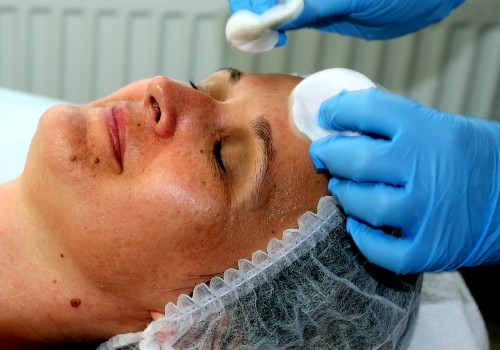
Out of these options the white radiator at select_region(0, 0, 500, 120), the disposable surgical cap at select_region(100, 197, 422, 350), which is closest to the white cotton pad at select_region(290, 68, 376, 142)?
the disposable surgical cap at select_region(100, 197, 422, 350)

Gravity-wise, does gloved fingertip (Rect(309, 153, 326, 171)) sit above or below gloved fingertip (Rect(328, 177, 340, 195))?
above

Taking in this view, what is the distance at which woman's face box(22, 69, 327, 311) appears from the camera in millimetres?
1234

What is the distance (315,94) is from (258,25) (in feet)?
0.78

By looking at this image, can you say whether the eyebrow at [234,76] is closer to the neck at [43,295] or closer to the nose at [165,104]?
the nose at [165,104]

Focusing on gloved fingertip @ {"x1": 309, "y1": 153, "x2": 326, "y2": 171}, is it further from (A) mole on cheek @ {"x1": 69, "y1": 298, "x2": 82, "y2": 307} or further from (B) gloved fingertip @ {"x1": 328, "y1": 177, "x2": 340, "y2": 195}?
(A) mole on cheek @ {"x1": 69, "y1": 298, "x2": 82, "y2": 307}

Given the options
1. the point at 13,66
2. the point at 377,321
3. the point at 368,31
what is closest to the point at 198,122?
the point at 377,321

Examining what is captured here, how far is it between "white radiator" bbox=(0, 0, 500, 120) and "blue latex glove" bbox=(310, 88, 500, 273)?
1.35m

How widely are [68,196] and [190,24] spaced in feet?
4.58

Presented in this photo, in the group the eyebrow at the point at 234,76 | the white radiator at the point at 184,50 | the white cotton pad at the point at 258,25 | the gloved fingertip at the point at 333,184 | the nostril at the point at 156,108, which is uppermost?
the white cotton pad at the point at 258,25

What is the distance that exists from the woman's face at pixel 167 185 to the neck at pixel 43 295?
0.04 m

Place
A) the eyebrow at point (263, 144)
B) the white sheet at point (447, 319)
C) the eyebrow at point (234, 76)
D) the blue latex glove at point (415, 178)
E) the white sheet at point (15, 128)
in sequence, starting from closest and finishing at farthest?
the blue latex glove at point (415, 178), the eyebrow at point (263, 144), the eyebrow at point (234, 76), the white sheet at point (447, 319), the white sheet at point (15, 128)

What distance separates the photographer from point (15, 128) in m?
1.98

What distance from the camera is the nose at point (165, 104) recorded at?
4.12ft

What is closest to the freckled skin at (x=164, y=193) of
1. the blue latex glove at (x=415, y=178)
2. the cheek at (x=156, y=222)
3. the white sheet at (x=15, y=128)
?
the cheek at (x=156, y=222)
